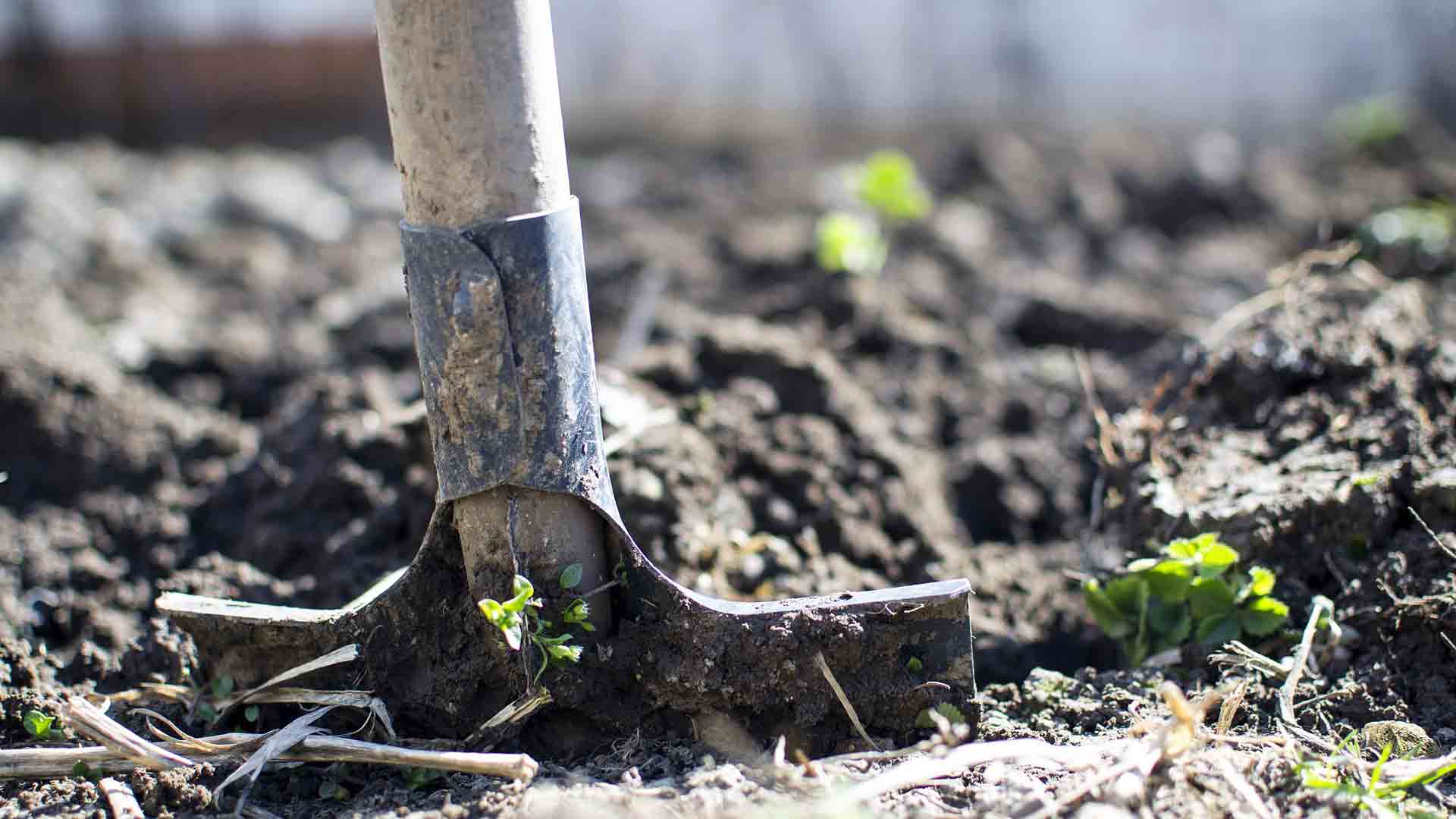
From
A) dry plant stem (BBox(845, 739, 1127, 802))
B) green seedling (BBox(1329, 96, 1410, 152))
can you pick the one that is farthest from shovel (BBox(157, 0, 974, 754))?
green seedling (BBox(1329, 96, 1410, 152))

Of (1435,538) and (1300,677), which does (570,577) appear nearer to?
(1300,677)

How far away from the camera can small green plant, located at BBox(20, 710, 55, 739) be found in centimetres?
177

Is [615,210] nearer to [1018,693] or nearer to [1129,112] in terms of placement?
[1129,112]

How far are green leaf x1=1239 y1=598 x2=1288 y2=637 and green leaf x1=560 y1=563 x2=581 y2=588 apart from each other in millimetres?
1115

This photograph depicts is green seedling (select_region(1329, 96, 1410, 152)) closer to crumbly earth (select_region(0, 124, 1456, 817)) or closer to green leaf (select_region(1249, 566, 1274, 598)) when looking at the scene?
crumbly earth (select_region(0, 124, 1456, 817))

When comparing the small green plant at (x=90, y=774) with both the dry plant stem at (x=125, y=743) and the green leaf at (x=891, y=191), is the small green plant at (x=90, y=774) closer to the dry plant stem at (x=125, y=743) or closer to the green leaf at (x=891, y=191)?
the dry plant stem at (x=125, y=743)

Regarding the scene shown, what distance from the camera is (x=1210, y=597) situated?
1.95 m

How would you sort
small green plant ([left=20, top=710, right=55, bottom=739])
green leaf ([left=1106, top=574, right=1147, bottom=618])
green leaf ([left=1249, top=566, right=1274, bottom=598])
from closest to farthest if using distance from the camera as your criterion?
small green plant ([left=20, top=710, right=55, bottom=739])
green leaf ([left=1249, top=566, right=1274, bottom=598])
green leaf ([left=1106, top=574, right=1147, bottom=618])

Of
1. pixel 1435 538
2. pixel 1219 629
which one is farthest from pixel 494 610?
pixel 1435 538

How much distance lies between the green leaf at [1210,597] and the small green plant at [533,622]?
3.36ft

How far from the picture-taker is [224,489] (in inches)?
109

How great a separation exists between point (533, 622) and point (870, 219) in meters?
3.19

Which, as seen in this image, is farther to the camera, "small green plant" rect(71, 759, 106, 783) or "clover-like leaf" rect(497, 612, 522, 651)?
"small green plant" rect(71, 759, 106, 783)

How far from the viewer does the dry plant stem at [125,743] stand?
1677 millimetres
